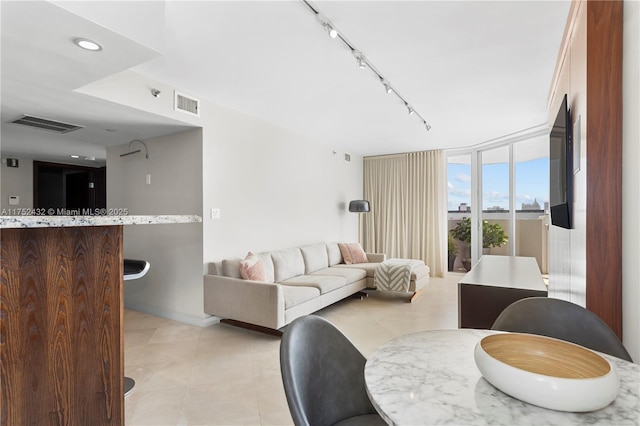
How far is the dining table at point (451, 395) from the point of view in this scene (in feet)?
2.37

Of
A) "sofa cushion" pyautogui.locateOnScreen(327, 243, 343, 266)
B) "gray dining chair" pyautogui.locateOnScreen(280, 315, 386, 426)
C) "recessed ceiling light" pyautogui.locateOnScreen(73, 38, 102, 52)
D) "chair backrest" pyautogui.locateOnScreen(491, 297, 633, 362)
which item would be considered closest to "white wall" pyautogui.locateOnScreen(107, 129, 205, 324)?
"recessed ceiling light" pyautogui.locateOnScreen(73, 38, 102, 52)

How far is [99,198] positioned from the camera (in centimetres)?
657

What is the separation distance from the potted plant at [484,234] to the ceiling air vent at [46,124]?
622 cm

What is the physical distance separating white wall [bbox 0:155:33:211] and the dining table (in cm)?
699

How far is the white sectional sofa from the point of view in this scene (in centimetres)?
329

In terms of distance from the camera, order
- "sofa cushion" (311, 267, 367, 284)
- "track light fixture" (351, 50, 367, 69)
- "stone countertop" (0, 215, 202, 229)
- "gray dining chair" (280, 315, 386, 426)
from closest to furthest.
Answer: "stone countertop" (0, 215, 202, 229), "gray dining chair" (280, 315, 386, 426), "track light fixture" (351, 50, 367, 69), "sofa cushion" (311, 267, 367, 284)

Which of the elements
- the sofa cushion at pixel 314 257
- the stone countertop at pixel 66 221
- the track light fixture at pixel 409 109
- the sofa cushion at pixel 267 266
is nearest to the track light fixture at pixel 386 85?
the track light fixture at pixel 409 109

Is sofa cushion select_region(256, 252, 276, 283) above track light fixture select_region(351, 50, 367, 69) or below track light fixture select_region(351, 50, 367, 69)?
below

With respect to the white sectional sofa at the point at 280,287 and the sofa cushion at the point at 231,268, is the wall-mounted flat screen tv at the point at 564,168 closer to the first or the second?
the white sectional sofa at the point at 280,287

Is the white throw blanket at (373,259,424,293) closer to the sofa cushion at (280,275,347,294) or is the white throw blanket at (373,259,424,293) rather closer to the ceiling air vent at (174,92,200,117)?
the sofa cushion at (280,275,347,294)

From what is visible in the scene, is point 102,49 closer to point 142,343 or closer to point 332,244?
point 142,343

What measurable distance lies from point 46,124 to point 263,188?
247 centimetres

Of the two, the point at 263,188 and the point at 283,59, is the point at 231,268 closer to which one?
the point at 263,188

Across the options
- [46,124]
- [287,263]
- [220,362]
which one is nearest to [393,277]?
[287,263]
